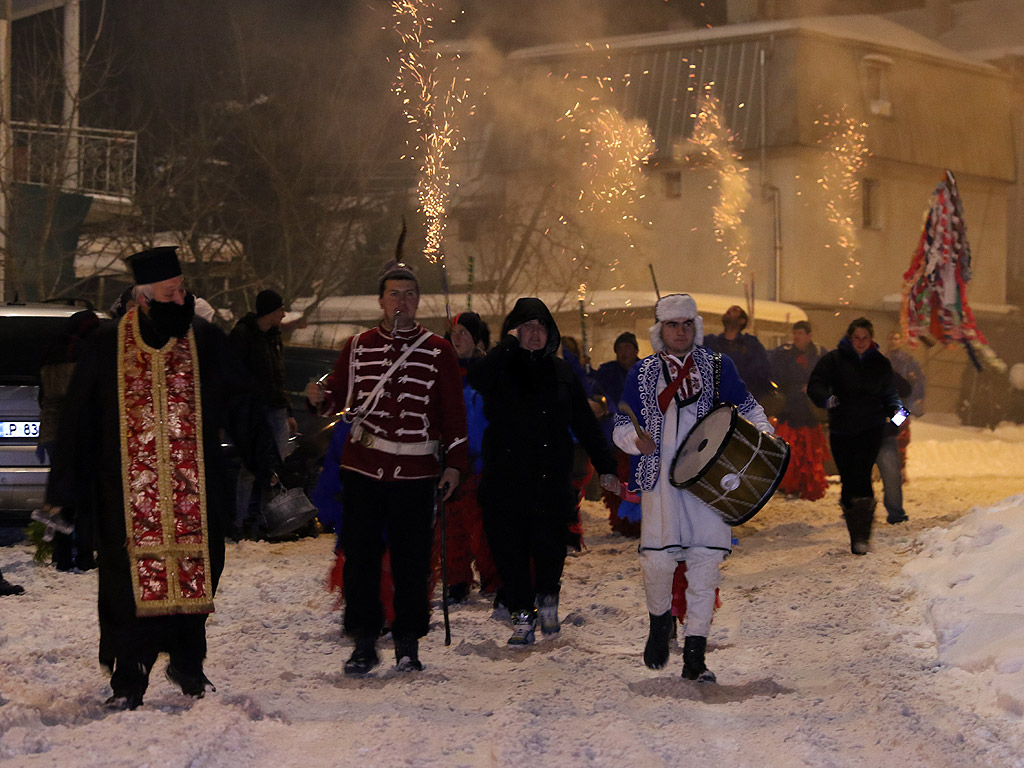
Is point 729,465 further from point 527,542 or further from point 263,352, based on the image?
point 263,352

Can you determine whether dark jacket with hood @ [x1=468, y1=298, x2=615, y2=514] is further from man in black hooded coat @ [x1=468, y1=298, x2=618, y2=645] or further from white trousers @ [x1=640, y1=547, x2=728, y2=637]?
white trousers @ [x1=640, y1=547, x2=728, y2=637]

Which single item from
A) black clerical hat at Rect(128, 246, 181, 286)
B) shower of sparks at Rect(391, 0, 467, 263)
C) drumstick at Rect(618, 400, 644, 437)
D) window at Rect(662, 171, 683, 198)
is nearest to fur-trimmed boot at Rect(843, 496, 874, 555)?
drumstick at Rect(618, 400, 644, 437)

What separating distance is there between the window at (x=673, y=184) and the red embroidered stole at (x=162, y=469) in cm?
3387

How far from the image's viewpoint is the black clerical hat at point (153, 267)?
630cm

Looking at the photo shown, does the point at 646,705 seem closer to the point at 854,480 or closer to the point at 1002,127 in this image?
the point at 854,480

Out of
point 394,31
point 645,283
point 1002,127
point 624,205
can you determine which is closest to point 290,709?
point 394,31

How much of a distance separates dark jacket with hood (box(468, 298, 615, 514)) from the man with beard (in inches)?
84.9

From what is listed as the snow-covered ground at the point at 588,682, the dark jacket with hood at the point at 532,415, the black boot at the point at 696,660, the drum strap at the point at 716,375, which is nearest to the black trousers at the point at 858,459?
the snow-covered ground at the point at 588,682

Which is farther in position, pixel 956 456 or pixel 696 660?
pixel 956 456

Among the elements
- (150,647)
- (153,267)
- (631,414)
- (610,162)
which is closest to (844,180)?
(610,162)

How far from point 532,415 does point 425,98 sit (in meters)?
20.8

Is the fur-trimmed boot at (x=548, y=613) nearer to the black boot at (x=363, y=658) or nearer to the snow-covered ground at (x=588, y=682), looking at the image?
the snow-covered ground at (x=588, y=682)

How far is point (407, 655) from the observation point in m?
7.24

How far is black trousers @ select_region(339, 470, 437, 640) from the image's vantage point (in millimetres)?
7176
